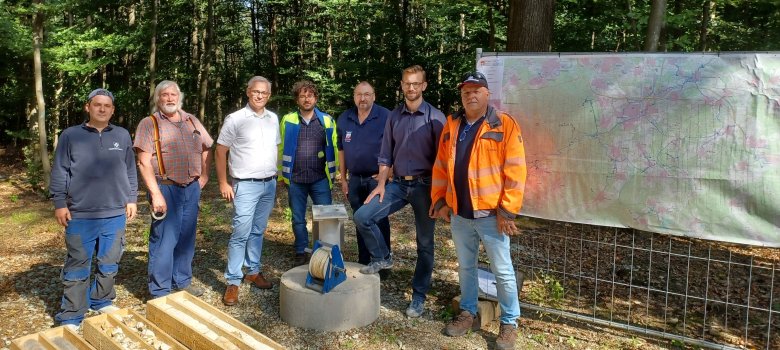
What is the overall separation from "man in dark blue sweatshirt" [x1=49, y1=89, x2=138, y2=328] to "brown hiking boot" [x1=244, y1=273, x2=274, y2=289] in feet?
4.18

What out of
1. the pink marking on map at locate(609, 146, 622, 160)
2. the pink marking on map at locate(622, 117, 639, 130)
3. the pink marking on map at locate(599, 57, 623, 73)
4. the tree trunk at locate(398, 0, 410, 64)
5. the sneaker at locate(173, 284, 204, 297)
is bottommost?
the sneaker at locate(173, 284, 204, 297)

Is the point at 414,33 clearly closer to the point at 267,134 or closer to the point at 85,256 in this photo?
the point at 267,134

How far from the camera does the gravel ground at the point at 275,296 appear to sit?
159 inches

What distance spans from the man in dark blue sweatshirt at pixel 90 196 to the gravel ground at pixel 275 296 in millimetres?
613

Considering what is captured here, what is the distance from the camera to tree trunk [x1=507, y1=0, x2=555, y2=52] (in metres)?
6.64

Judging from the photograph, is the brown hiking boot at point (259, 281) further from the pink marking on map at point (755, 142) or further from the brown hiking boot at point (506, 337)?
the pink marking on map at point (755, 142)

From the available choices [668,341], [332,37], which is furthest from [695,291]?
[332,37]

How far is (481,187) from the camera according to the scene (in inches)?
142

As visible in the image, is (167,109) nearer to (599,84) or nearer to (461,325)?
(461,325)

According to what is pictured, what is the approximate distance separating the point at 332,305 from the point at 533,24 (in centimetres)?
453

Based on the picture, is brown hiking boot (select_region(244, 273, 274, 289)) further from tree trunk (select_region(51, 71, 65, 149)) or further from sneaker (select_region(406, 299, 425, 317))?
tree trunk (select_region(51, 71, 65, 149))

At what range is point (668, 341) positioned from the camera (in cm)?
401

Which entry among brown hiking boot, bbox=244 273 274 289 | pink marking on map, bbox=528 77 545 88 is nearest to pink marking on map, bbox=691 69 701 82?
pink marking on map, bbox=528 77 545 88

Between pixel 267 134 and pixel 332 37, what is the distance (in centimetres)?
1391
